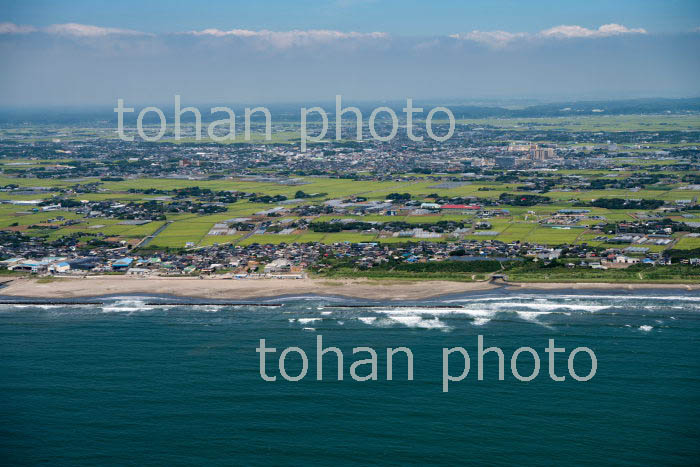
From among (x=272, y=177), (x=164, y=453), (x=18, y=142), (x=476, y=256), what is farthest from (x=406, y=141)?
(x=164, y=453)

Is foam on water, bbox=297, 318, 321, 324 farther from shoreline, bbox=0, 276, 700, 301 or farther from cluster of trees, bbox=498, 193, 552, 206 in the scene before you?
cluster of trees, bbox=498, 193, 552, 206

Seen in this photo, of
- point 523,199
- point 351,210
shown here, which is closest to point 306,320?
point 351,210

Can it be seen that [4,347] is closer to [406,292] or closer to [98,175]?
[406,292]

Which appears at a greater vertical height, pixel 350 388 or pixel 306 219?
pixel 306 219

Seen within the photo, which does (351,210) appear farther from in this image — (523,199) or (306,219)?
(523,199)

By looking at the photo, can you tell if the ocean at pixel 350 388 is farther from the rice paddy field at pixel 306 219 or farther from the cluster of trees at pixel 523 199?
the cluster of trees at pixel 523 199

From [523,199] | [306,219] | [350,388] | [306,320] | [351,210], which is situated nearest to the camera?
[350,388]

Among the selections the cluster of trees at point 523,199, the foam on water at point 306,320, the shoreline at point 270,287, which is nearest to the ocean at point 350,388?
the foam on water at point 306,320
